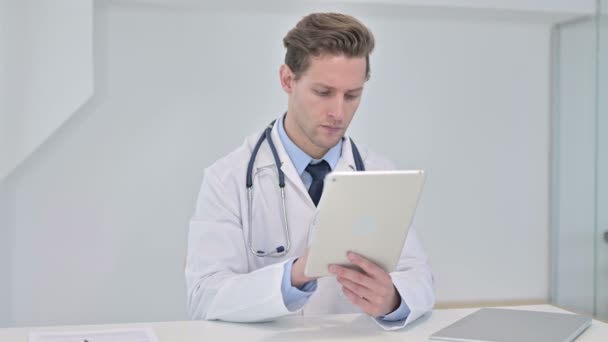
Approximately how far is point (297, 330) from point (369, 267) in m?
0.21

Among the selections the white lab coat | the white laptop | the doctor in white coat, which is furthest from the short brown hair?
the white laptop

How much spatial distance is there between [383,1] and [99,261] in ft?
5.86

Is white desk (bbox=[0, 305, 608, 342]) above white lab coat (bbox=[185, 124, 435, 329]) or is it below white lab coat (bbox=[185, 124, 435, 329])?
below

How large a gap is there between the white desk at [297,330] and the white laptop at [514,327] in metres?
0.04

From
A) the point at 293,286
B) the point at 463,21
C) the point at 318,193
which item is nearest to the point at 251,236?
the point at 318,193

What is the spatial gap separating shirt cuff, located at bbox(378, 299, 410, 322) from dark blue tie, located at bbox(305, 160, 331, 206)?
0.49 m

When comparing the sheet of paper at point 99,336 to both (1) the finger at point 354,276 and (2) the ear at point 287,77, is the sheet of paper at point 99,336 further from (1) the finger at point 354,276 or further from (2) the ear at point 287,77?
(2) the ear at point 287,77

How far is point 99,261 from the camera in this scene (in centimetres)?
357

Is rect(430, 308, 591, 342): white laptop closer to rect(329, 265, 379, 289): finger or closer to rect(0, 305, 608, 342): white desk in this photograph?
rect(0, 305, 608, 342): white desk

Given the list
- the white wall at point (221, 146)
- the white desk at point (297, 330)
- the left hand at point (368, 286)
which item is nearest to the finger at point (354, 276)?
the left hand at point (368, 286)

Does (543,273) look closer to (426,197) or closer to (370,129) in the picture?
(426,197)

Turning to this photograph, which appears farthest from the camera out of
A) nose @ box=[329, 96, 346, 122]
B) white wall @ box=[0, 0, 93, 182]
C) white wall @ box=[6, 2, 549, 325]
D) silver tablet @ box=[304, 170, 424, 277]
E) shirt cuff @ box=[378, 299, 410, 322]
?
white wall @ box=[6, 2, 549, 325]

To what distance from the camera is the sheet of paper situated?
1.51 meters

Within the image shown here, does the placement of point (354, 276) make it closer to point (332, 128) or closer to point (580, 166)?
point (332, 128)
